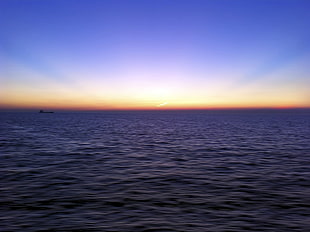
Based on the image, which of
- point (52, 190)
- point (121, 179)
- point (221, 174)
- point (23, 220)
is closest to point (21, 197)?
point (52, 190)

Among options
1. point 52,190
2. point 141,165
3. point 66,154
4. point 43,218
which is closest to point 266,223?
point 43,218

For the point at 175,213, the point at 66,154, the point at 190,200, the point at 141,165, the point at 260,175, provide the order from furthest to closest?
the point at 66,154 < the point at 141,165 < the point at 260,175 < the point at 190,200 < the point at 175,213


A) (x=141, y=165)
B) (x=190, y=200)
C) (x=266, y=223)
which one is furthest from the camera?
(x=141, y=165)

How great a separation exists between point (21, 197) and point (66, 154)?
13571 mm

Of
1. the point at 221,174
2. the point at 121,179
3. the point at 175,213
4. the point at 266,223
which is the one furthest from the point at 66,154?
the point at 266,223

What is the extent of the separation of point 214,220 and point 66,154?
19.5 meters

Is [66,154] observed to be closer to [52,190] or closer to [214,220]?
[52,190]

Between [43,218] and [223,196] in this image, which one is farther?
[223,196]

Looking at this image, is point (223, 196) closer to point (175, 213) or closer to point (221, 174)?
point (175, 213)

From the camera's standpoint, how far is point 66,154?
25.0 meters

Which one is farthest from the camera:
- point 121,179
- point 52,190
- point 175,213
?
point 121,179

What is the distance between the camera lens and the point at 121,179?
15.2 meters

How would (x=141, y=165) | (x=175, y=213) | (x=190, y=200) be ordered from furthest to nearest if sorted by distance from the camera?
(x=141, y=165) → (x=190, y=200) → (x=175, y=213)

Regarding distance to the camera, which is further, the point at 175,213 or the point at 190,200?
the point at 190,200
